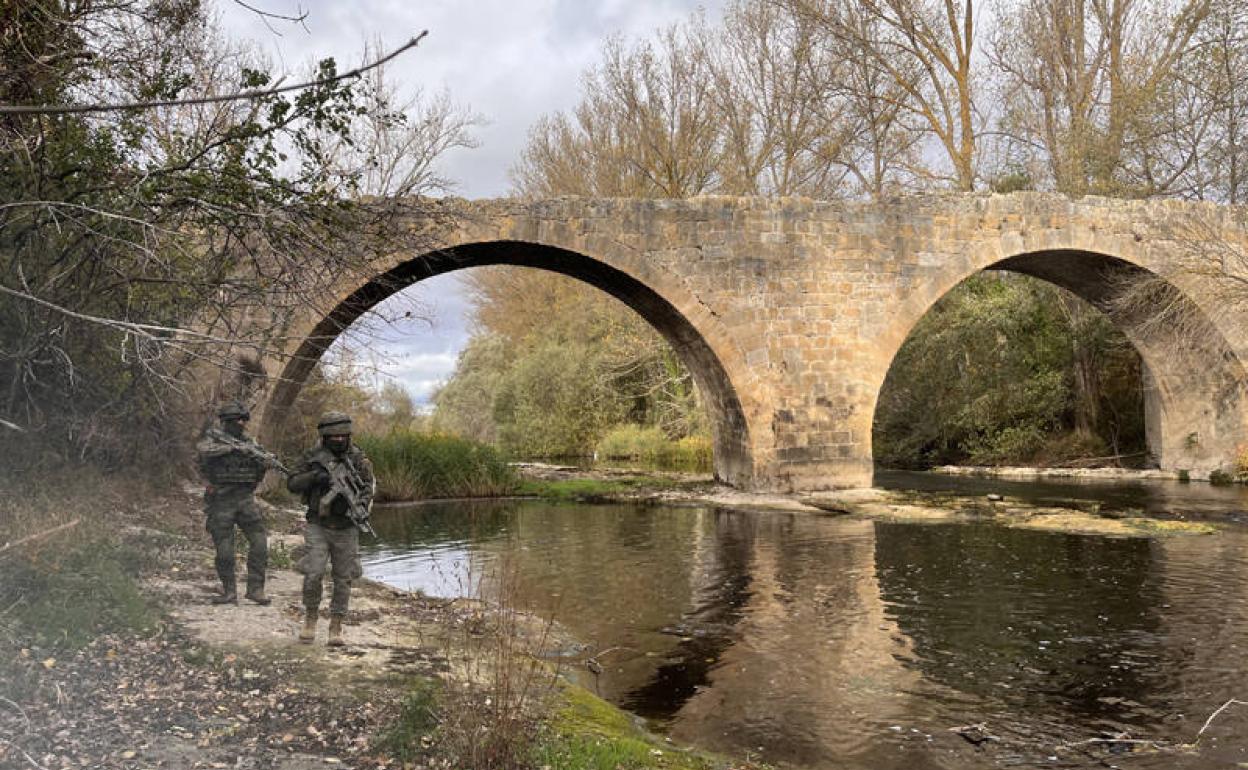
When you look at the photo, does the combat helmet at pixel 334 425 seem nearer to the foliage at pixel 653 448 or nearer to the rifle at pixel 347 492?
the rifle at pixel 347 492

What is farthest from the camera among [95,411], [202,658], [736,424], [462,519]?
[736,424]

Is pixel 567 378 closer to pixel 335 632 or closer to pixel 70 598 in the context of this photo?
pixel 335 632

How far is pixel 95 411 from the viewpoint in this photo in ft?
25.6

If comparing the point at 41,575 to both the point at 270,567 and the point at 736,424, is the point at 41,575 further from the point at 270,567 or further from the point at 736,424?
the point at 736,424

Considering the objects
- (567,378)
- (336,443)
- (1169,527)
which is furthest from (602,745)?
(567,378)

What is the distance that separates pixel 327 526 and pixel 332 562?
196mm

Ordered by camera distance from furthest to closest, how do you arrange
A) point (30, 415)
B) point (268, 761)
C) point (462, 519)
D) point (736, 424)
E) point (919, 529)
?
point (736, 424) → point (462, 519) → point (919, 529) → point (30, 415) → point (268, 761)

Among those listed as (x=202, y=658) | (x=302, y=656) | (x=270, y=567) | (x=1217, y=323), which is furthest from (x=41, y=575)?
(x=1217, y=323)

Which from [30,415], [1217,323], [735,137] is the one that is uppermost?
[735,137]

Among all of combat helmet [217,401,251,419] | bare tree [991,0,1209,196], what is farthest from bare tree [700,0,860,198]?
combat helmet [217,401,251,419]

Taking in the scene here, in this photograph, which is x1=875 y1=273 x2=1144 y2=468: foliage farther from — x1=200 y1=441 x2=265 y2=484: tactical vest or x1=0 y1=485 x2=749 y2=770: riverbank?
x1=200 y1=441 x2=265 y2=484: tactical vest

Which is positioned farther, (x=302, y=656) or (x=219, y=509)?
(x=219, y=509)

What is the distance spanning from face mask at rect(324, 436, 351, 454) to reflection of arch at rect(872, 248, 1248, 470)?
12.9m

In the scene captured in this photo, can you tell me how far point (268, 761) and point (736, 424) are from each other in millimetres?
11824
